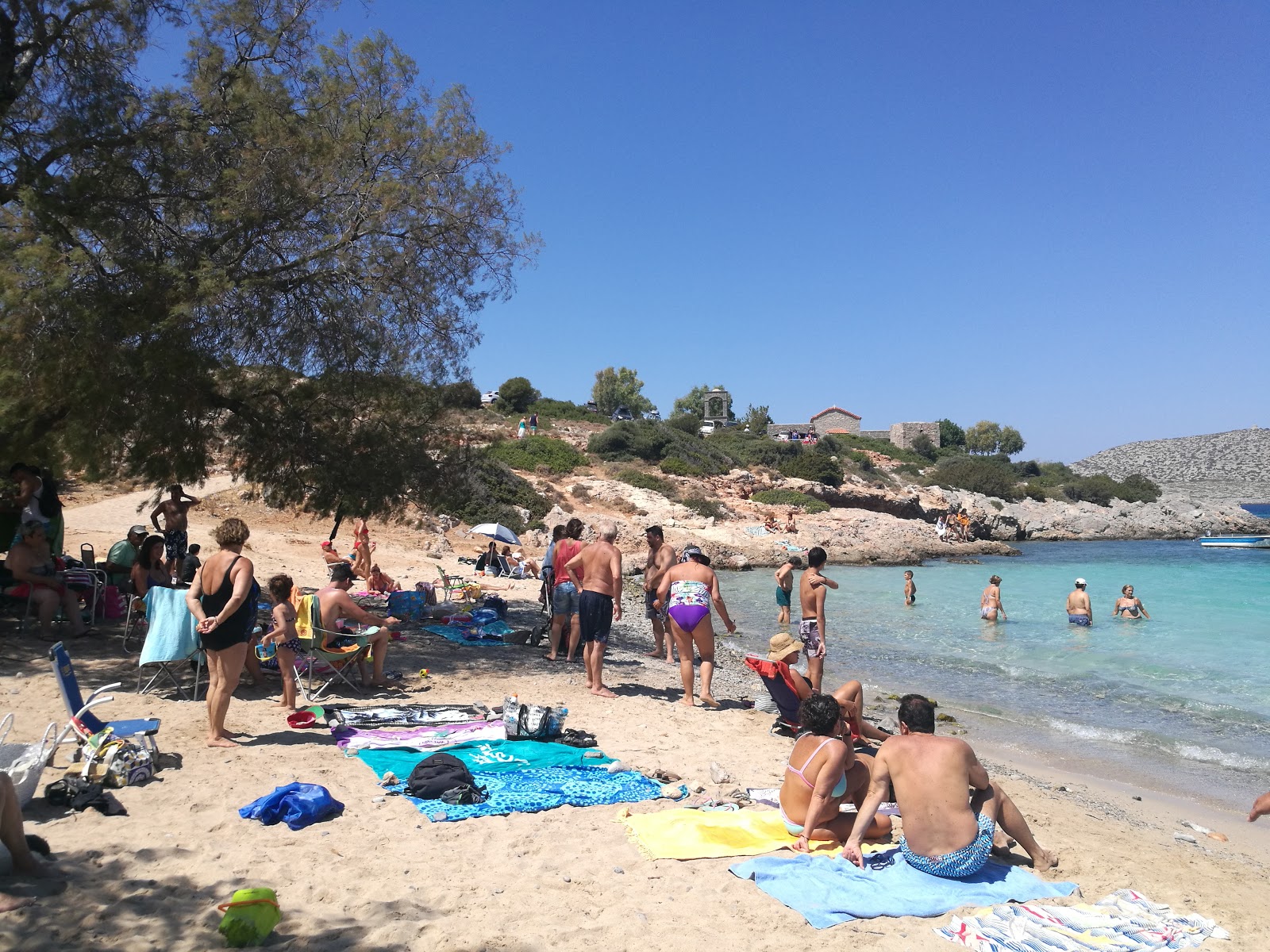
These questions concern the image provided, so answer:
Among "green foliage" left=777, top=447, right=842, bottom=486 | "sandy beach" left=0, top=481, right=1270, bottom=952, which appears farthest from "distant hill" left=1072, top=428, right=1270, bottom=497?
"sandy beach" left=0, top=481, right=1270, bottom=952

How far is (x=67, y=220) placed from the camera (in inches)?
299

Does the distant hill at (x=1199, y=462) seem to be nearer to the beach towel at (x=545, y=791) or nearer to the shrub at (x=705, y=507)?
the shrub at (x=705, y=507)

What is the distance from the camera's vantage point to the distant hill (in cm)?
7400

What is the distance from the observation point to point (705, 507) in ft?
101

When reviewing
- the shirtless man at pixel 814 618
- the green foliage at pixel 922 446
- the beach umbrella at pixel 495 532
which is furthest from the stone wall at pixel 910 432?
the shirtless man at pixel 814 618

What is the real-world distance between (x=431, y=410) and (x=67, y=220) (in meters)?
3.88

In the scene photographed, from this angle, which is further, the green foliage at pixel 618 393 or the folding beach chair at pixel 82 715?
the green foliage at pixel 618 393

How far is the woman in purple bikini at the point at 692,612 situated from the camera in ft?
25.5

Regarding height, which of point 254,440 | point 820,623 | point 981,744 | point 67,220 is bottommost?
point 981,744

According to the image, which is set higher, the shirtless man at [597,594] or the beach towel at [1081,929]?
the shirtless man at [597,594]

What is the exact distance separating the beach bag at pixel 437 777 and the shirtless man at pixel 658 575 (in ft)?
14.9

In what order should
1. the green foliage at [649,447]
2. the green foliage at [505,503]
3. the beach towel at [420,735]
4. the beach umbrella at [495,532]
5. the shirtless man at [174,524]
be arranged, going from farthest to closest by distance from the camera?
the green foliage at [649,447], the green foliage at [505,503], the beach umbrella at [495,532], the shirtless man at [174,524], the beach towel at [420,735]

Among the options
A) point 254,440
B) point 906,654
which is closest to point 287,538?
point 254,440

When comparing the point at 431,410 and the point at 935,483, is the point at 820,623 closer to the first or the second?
the point at 431,410
